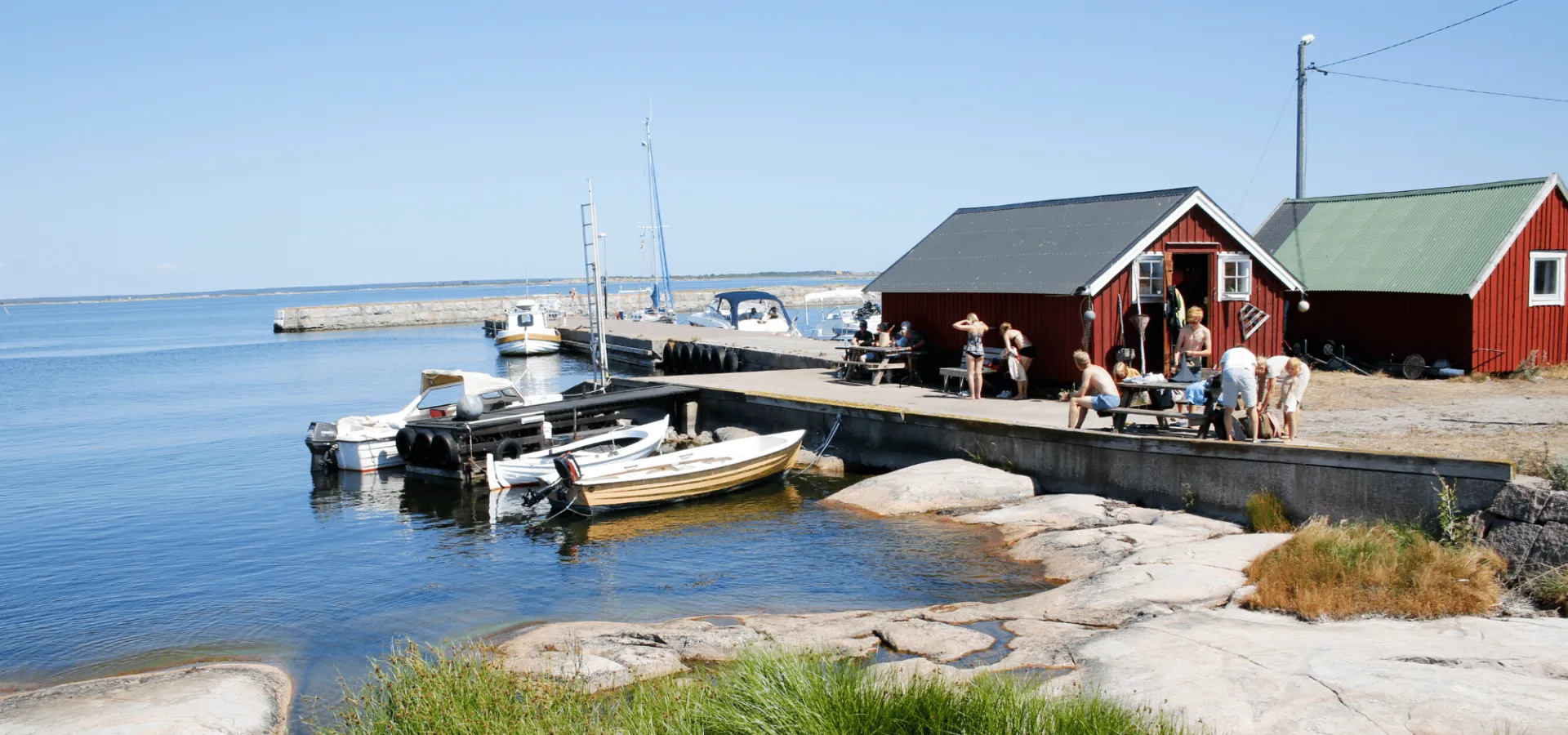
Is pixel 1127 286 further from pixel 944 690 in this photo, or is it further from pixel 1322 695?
pixel 944 690

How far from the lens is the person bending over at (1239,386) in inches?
546

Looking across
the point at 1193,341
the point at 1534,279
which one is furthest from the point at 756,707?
the point at 1534,279

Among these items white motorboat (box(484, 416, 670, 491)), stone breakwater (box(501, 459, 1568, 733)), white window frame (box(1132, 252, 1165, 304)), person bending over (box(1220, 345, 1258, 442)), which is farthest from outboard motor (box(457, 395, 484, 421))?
person bending over (box(1220, 345, 1258, 442))

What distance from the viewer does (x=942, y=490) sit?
17.0 meters

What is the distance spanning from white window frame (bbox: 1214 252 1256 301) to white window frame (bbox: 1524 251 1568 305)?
5.63 m

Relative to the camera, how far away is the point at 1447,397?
18.5m

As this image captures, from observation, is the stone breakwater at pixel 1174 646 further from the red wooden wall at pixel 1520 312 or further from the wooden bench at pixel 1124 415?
the red wooden wall at pixel 1520 312

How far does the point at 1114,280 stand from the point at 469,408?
1311 centimetres

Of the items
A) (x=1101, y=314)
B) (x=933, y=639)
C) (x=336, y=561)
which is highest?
(x=1101, y=314)

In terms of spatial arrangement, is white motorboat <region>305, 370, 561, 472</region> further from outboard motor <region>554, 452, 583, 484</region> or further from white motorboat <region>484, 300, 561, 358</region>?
white motorboat <region>484, 300, 561, 358</region>

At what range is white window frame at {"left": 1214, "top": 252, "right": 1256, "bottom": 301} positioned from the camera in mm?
20828

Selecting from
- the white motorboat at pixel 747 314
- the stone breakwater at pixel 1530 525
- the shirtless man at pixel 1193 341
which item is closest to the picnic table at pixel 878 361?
the shirtless man at pixel 1193 341

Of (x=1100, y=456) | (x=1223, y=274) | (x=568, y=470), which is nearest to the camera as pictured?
(x=1100, y=456)

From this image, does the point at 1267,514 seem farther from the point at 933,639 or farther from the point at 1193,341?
the point at 933,639
